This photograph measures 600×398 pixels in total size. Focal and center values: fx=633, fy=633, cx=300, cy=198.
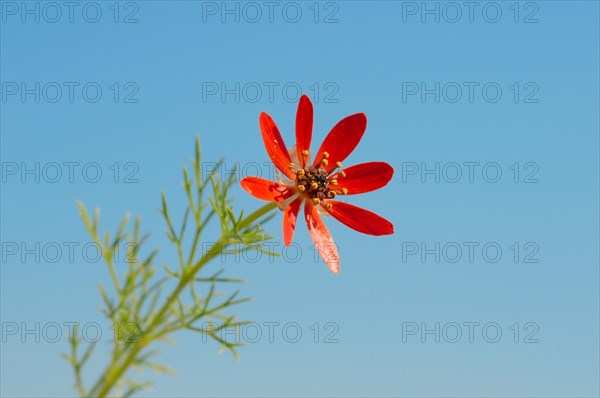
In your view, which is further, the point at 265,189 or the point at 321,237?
the point at 321,237

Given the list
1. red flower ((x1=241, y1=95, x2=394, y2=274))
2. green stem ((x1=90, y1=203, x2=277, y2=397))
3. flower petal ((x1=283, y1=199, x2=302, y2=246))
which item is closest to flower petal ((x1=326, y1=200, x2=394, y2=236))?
red flower ((x1=241, y1=95, x2=394, y2=274))

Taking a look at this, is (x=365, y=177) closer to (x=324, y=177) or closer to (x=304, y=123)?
(x=324, y=177)

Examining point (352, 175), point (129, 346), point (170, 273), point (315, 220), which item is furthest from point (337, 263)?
point (129, 346)

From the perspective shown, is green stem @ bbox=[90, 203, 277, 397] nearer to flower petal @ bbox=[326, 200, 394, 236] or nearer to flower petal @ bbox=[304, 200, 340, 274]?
flower petal @ bbox=[304, 200, 340, 274]

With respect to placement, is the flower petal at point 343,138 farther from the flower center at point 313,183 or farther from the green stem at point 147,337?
the green stem at point 147,337

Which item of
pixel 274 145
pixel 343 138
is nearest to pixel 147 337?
pixel 274 145

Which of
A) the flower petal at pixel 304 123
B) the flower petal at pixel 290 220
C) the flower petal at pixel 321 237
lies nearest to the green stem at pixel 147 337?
the flower petal at pixel 290 220

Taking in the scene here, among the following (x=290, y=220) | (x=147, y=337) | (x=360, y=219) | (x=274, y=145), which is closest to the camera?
(x=147, y=337)
